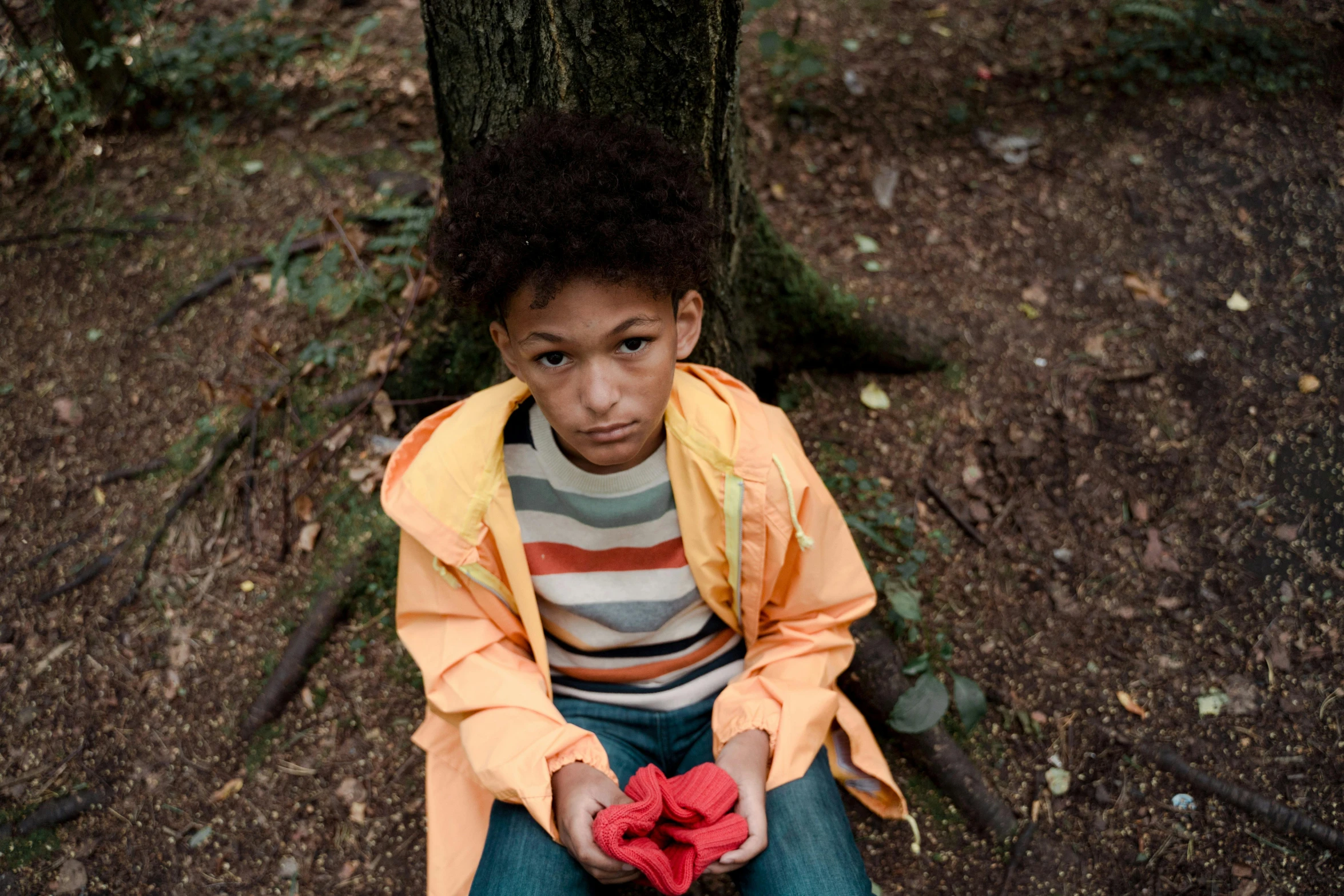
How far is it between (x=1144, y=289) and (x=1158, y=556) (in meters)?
1.26

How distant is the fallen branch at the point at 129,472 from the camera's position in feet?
11.0

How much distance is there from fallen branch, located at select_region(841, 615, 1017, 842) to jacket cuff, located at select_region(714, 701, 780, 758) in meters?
Answer: 0.71

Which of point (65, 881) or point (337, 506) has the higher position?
point (337, 506)

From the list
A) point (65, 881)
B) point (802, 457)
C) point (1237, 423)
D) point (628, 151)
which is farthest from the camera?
point (1237, 423)

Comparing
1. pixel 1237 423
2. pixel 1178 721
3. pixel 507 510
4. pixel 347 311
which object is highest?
pixel 507 510

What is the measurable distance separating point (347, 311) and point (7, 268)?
193 cm

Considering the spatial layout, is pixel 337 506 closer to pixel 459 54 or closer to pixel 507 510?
pixel 507 510

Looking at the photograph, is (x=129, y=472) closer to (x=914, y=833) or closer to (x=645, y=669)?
(x=645, y=669)

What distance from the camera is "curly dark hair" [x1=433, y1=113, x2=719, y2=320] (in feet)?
5.97

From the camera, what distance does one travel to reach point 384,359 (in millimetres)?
3402

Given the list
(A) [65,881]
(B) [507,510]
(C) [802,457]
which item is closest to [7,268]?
(A) [65,881]

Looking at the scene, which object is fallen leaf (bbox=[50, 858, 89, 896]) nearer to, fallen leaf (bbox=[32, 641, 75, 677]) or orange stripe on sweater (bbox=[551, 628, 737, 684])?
fallen leaf (bbox=[32, 641, 75, 677])

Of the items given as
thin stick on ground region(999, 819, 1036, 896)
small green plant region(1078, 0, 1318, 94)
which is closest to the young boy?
thin stick on ground region(999, 819, 1036, 896)

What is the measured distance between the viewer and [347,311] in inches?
140
